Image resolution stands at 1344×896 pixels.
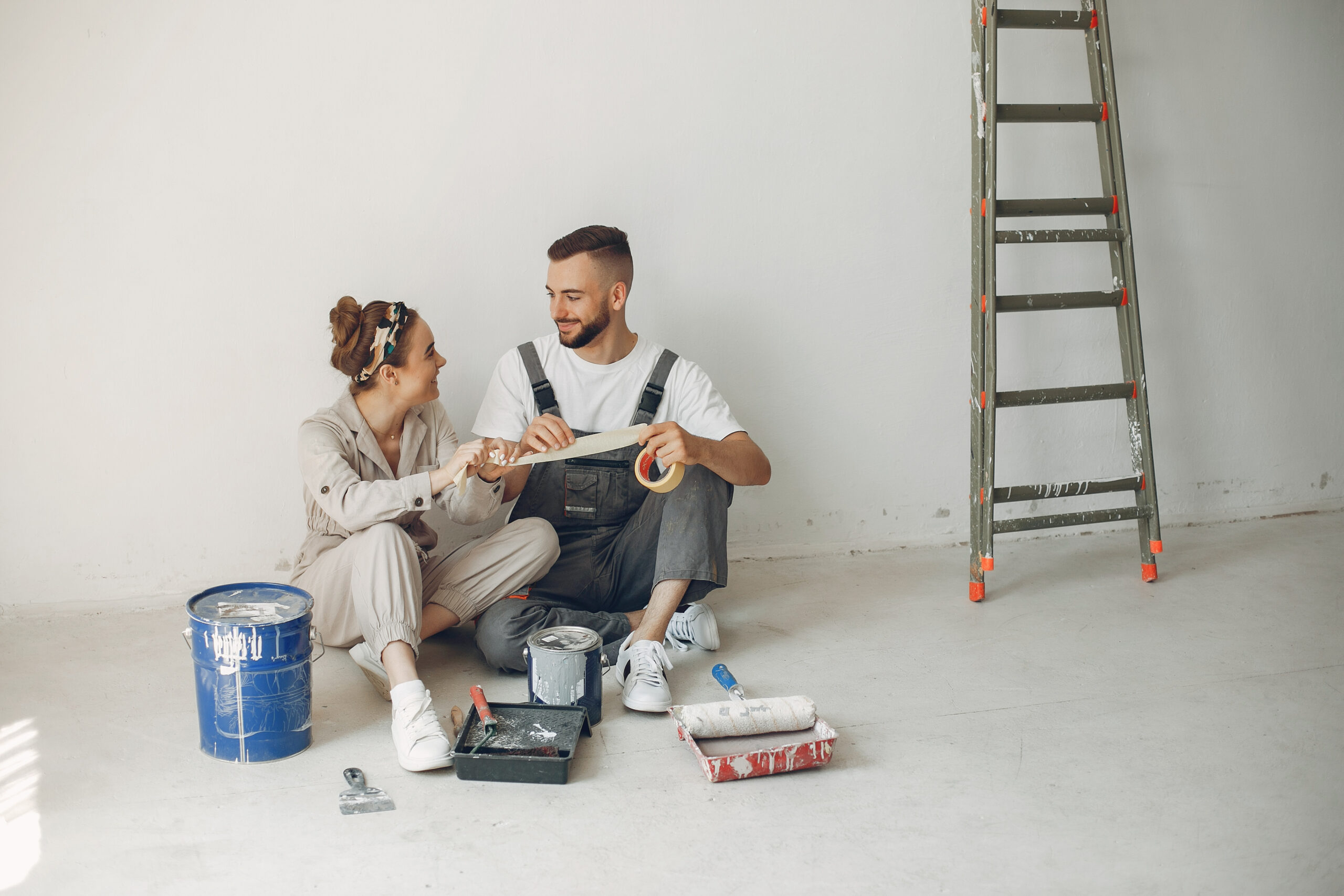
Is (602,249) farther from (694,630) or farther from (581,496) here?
(694,630)

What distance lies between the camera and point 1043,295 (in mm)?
3199

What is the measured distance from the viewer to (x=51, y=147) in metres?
2.72

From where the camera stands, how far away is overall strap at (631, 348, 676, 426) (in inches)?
109

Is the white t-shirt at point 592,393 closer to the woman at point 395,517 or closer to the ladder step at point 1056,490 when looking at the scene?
the woman at point 395,517

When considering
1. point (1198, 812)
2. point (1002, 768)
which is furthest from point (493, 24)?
point (1198, 812)

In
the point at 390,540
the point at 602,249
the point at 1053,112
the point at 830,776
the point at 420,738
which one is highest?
the point at 1053,112

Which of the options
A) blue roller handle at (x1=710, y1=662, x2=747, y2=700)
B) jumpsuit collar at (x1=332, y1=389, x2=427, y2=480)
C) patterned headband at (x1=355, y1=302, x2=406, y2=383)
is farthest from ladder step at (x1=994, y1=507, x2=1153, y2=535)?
patterned headband at (x1=355, y1=302, x2=406, y2=383)

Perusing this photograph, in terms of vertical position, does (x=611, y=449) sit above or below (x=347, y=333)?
below

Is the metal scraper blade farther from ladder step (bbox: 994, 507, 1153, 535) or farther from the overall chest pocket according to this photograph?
ladder step (bbox: 994, 507, 1153, 535)

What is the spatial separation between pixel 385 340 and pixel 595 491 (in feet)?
2.30

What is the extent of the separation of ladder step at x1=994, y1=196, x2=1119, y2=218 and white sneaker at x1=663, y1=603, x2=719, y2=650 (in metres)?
1.52

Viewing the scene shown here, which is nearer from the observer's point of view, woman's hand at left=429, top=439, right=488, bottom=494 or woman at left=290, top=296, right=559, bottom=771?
woman at left=290, top=296, right=559, bottom=771

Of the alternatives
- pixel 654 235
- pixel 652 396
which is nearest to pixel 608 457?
pixel 652 396

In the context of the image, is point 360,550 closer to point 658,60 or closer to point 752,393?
point 752,393
